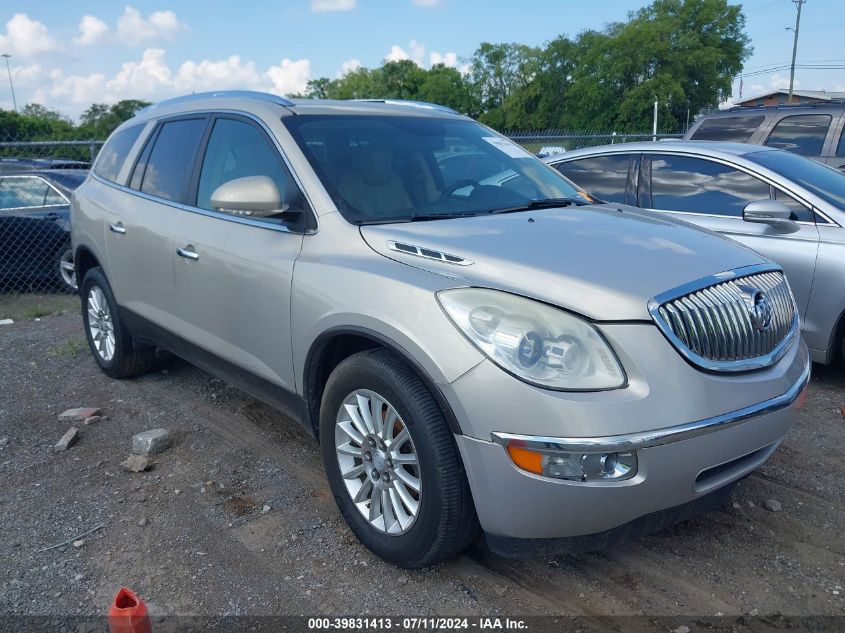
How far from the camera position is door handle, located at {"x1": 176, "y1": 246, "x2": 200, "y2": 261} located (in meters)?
3.87

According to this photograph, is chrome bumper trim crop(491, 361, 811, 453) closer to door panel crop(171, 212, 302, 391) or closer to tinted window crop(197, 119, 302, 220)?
door panel crop(171, 212, 302, 391)

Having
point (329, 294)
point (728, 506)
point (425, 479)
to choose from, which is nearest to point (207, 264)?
point (329, 294)

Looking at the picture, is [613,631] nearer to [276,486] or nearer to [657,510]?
[657,510]

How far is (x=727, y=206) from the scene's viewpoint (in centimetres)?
535

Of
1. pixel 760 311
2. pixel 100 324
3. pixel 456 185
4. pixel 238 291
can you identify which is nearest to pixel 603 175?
pixel 456 185

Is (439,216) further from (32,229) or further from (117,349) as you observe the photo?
(32,229)

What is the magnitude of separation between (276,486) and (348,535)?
65 cm

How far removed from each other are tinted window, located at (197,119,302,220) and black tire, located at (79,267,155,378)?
4.80 feet

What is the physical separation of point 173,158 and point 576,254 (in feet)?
8.85

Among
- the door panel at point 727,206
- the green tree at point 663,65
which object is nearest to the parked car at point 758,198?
the door panel at point 727,206

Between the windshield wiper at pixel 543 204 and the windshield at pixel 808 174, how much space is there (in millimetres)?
2172

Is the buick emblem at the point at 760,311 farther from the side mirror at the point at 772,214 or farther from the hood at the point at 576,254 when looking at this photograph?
the side mirror at the point at 772,214

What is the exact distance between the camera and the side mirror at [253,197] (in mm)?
3213

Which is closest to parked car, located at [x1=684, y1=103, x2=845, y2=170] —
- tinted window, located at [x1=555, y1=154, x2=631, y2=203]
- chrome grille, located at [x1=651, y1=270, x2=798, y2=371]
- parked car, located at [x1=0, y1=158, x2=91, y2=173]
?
tinted window, located at [x1=555, y1=154, x2=631, y2=203]
